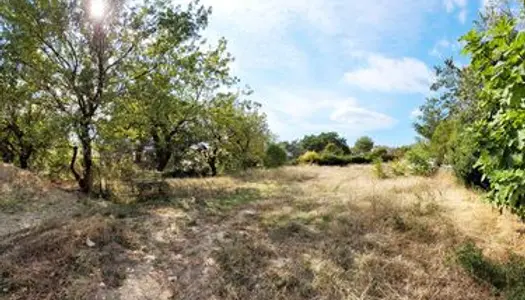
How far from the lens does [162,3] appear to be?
31.9ft

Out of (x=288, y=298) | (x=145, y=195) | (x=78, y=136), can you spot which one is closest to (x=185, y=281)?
(x=288, y=298)

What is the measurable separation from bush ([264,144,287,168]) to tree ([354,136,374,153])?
15.1m

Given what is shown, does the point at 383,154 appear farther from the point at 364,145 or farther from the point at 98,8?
the point at 98,8

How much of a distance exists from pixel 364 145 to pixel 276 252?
30.1m

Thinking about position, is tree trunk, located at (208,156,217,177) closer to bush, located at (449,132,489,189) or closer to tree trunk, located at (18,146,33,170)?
tree trunk, located at (18,146,33,170)

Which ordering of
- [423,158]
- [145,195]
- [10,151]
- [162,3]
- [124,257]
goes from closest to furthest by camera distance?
[124,257]
[145,195]
[162,3]
[423,158]
[10,151]

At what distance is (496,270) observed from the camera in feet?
13.9

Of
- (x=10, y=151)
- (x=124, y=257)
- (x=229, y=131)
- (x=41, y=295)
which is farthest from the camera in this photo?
(x=229, y=131)

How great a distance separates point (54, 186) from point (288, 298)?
26.8 feet

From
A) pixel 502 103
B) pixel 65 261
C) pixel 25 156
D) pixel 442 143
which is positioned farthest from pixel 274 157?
pixel 502 103

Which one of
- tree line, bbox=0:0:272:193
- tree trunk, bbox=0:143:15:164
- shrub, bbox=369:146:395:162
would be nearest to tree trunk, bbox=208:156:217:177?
tree line, bbox=0:0:272:193

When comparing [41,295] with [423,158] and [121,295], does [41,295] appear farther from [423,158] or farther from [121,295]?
[423,158]

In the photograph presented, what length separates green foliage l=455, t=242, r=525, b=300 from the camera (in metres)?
4.01

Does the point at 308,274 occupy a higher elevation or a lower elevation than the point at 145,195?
lower
